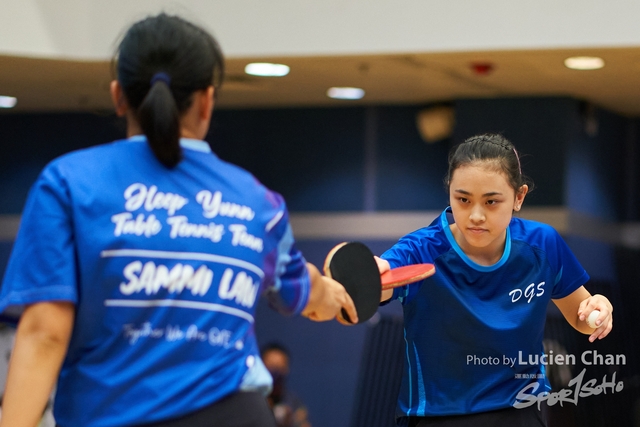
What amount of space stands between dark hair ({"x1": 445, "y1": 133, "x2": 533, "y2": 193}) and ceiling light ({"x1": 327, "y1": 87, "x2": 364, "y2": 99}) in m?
4.49

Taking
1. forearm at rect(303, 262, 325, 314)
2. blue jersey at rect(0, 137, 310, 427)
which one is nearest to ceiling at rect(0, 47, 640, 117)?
forearm at rect(303, 262, 325, 314)

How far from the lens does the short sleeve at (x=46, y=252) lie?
5.28 feet

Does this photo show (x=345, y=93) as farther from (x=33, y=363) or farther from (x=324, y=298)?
(x=33, y=363)

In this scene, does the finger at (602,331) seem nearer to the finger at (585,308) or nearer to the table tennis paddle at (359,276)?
the finger at (585,308)

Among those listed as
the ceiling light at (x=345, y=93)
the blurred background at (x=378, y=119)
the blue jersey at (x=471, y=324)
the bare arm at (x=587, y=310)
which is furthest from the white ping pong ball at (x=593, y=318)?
the ceiling light at (x=345, y=93)

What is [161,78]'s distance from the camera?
1710mm

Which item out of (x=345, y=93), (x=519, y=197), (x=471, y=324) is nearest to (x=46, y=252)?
(x=471, y=324)

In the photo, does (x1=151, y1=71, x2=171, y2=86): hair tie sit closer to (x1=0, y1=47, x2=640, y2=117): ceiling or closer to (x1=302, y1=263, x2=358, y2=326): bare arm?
(x1=302, y1=263, x2=358, y2=326): bare arm

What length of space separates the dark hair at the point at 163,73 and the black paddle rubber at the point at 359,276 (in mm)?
810

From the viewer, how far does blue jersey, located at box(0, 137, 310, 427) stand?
1.62m

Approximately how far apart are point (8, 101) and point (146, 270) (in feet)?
23.2

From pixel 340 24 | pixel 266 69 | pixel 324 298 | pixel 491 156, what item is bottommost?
pixel 324 298

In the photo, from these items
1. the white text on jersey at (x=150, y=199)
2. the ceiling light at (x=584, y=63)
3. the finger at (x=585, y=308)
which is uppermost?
the ceiling light at (x=584, y=63)

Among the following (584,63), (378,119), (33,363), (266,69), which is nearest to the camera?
(33,363)
